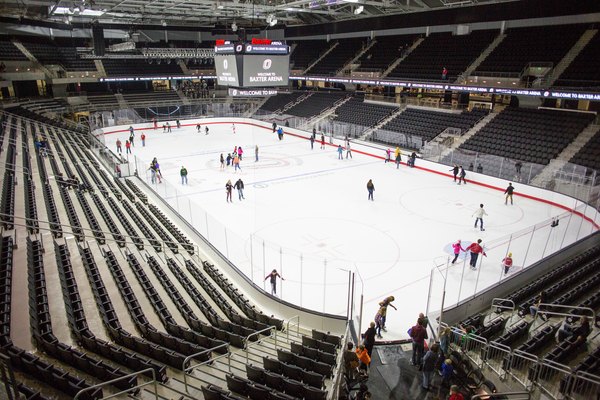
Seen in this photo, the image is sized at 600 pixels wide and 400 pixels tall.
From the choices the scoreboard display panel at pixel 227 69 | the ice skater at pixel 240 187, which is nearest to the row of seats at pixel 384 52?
the ice skater at pixel 240 187

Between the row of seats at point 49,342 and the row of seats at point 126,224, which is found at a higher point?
the row of seats at point 49,342

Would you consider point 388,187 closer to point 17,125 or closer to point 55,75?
point 17,125

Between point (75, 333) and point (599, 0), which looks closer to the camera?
point (75, 333)

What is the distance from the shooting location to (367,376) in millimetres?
6605

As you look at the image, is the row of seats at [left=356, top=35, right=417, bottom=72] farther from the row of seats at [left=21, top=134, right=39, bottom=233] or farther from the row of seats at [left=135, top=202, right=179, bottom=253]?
the row of seats at [left=21, top=134, right=39, bottom=233]

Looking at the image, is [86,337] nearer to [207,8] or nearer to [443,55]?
[207,8]

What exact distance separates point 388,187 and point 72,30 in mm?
42455

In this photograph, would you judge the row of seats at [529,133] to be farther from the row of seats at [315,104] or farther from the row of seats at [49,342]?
the row of seats at [49,342]

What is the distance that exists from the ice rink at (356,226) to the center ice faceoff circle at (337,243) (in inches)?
1.4

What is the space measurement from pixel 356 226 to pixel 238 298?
678 cm

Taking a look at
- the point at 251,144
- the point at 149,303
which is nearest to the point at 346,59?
the point at 251,144

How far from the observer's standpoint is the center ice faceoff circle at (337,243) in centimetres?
1235

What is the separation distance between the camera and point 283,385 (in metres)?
5.80

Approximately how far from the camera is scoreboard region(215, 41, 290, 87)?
1372 centimetres
